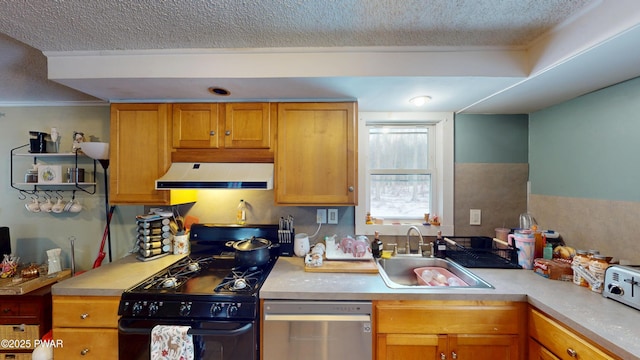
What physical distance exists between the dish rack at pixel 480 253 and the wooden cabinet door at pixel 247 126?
1637mm

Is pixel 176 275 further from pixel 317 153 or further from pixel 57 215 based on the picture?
pixel 57 215

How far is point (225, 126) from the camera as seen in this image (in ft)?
5.81

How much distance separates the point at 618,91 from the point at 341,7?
1690mm

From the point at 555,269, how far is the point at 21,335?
3.56m

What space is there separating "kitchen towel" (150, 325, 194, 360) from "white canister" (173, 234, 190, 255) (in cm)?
74

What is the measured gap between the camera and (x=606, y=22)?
3.34 ft

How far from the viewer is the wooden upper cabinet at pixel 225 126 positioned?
1761mm

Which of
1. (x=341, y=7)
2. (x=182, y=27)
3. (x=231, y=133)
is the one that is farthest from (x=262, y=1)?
(x=231, y=133)

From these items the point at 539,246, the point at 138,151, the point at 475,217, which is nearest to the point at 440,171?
the point at 475,217

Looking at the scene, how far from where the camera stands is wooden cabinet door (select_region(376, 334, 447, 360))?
4.39ft

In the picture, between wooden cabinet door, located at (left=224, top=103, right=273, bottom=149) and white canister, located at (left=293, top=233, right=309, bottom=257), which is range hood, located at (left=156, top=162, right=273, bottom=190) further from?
white canister, located at (left=293, top=233, right=309, bottom=257)

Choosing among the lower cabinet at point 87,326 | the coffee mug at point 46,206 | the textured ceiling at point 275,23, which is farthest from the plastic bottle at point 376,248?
the coffee mug at point 46,206

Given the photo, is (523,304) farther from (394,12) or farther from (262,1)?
(262,1)

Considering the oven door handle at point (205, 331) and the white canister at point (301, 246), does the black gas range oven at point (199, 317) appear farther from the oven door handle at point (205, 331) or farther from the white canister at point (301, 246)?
the white canister at point (301, 246)
